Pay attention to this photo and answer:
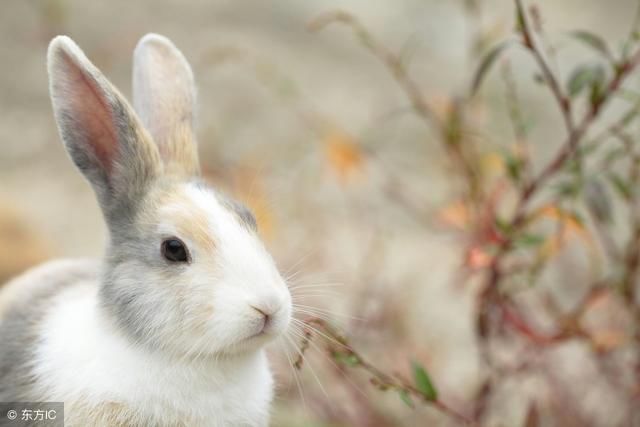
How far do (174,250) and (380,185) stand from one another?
1.91m

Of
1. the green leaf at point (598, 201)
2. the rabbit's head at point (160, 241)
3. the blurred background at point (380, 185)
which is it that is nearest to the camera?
the rabbit's head at point (160, 241)

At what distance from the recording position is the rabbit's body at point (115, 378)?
1.11m

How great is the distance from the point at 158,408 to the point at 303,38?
3047 millimetres

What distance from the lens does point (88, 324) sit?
3.91 feet

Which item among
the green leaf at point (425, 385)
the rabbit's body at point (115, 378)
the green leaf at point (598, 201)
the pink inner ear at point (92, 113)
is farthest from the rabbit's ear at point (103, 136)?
the green leaf at point (598, 201)

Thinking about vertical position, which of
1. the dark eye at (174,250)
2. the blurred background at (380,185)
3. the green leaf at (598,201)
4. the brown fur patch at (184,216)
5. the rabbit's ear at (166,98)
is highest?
the rabbit's ear at (166,98)

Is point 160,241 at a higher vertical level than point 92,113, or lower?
lower

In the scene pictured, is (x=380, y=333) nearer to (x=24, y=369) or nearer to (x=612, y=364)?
(x=612, y=364)

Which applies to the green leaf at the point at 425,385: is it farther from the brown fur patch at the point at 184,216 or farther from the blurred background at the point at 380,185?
the brown fur patch at the point at 184,216

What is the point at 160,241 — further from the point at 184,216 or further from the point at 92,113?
the point at 92,113

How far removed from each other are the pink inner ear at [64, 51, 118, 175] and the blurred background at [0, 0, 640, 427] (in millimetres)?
252

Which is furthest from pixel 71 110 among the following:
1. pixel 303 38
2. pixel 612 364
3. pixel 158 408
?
pixel 303 38

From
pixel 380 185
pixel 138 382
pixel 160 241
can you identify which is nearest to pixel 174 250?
pixel 160 241

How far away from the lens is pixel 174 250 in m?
1.13
